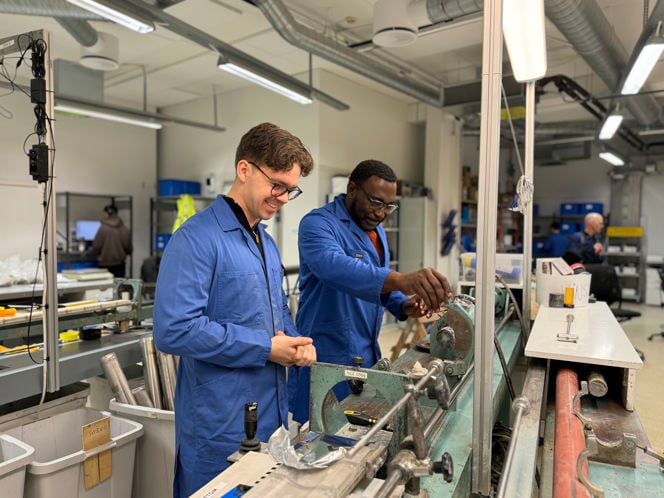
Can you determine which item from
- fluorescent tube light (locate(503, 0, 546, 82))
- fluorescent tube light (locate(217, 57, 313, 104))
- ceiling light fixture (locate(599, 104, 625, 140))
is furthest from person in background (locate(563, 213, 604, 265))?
fluorescent tube light (locate(503, 0, 546, 82))

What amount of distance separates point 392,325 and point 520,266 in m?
→ 3.50

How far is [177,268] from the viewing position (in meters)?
1.17

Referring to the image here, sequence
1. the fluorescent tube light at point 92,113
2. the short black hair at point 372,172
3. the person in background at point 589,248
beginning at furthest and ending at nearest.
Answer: the person in background at point 589,248 → the fluorescent tube light at point 92,113 → the short black hair at point 372,172

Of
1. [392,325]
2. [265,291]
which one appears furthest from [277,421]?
[392,325]

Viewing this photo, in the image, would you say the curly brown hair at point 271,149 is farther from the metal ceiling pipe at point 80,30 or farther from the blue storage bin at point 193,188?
the blue storage bin at point 193,188

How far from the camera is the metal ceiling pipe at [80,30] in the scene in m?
3.57

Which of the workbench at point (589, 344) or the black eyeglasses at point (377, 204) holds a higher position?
the black eyeglasses at point (377, 204)

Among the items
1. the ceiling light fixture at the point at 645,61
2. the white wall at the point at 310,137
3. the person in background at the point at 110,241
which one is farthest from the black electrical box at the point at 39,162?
the person in background at the point at 110,241

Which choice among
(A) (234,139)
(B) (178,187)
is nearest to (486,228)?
(A) (234,139)

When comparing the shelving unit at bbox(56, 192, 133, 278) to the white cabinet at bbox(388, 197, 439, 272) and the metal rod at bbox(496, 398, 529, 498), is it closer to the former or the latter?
the white cabinet at bbox(388, 197, 439, 272)

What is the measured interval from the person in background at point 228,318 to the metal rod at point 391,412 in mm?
329

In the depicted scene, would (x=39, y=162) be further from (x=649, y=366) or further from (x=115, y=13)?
(x=649, y=366)

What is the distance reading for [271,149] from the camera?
126 centimetres

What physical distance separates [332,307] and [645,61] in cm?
310
